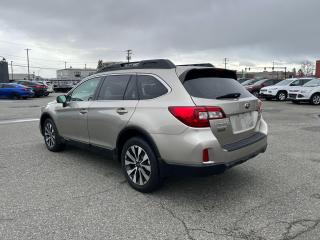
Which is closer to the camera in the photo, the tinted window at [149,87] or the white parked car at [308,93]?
the tinted window at [149,87]

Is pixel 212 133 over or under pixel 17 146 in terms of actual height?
over

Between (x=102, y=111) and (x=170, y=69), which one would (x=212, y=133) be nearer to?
(x=170, y=69)

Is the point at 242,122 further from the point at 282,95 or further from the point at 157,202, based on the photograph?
the point at 282,95

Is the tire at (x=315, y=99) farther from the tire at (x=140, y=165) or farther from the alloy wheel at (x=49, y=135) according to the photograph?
the tire at (x=140, y=165)

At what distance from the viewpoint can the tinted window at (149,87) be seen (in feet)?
13.4

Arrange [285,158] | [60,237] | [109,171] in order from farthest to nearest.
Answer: [285,158], [109,171], [60,237]

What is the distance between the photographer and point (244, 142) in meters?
4.12

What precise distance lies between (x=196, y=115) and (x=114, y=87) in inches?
69.6

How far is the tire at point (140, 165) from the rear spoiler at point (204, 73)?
40.1 inches

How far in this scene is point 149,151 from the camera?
13.2 feet

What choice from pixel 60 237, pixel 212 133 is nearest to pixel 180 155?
pixel 212 133

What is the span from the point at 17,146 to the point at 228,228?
563 centimetres

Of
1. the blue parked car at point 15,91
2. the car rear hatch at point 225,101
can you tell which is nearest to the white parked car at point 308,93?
the car rear hatch at point 225,101

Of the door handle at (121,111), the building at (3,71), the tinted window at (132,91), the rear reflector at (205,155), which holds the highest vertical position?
the building at (3,71)
